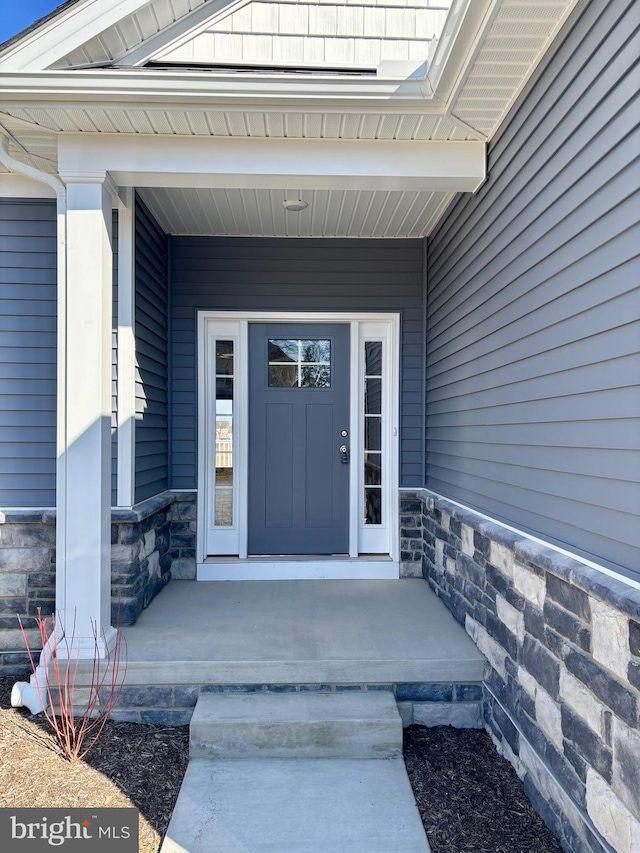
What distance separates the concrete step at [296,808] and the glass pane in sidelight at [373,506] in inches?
82.9

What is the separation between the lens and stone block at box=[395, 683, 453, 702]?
9.02ft

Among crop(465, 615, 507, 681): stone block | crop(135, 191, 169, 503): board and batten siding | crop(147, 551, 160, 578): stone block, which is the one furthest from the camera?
crop(147, 551, 160, 578): stone block

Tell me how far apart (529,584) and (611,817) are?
0.80 metres


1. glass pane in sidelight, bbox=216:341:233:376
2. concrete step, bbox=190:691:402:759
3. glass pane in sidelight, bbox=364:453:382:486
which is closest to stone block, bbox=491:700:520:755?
Answer: concrete step, bbox=190:691:402:759

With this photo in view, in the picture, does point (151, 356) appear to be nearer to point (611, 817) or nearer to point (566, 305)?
point (566, 305)

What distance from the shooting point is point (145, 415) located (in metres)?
3.64

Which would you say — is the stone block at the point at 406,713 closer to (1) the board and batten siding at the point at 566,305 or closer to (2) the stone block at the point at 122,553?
(1) the board and batten siding at the point at 566,305

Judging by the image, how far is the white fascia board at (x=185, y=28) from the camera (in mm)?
2598

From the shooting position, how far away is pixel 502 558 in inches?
102

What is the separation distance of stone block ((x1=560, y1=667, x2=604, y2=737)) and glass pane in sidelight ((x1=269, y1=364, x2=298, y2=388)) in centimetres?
292

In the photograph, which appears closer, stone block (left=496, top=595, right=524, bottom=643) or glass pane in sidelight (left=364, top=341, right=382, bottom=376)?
stone block (left=496, top=595, right=524, bottom=643)

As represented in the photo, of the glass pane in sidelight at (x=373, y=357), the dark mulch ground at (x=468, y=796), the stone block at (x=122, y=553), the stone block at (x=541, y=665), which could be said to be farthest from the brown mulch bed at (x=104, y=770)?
the glass pane in sidelight at (x=373, y=357)

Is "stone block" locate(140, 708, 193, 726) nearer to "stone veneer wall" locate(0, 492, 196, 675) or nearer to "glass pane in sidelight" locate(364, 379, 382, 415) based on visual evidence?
"stone veneer wall" locate(0, 492, 196, 675)

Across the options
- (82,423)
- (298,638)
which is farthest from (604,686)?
(82,423)
